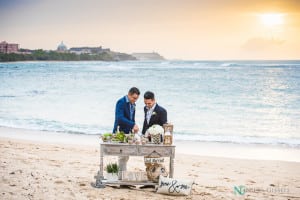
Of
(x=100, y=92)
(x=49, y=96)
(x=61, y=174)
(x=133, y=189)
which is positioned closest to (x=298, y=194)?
(x=133, y=189)

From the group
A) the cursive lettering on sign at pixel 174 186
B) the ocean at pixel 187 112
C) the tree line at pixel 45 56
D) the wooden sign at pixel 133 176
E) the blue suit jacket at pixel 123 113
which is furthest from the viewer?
the tree line at pixel 45 56

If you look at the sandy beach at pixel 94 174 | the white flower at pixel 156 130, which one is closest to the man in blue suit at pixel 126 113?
the white flower at pixel 156 130

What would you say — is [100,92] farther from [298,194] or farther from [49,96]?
[298,194]

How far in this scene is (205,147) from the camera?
1116 centimetres

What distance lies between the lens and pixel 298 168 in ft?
29.0

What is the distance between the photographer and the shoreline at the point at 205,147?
33.4 feet

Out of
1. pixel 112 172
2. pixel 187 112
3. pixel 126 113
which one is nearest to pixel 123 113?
pixel 126 113

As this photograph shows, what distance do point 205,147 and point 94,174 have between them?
4371 millimetres

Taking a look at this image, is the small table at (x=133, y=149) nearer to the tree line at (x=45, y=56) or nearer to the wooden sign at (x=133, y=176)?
the wooden sign at (x=133, y=176)

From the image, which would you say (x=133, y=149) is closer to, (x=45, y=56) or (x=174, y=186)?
(x=174, y=186)

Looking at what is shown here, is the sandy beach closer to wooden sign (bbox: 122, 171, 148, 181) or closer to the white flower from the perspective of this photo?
wooden sign (bbox: 122, 171, 148, 181)

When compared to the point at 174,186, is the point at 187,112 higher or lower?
lower

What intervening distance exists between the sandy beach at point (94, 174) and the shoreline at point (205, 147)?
493 millimetres

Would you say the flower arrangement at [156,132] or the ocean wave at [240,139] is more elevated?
the flower arrangement at [156,132]
